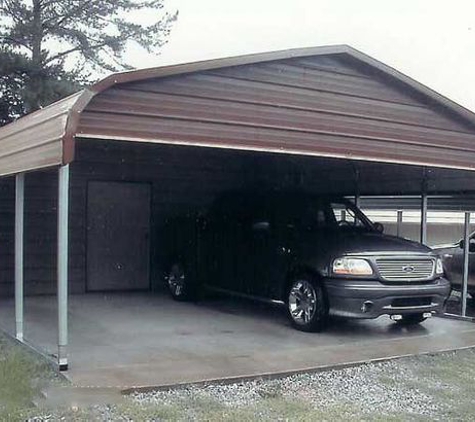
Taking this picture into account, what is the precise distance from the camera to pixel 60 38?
746 inches

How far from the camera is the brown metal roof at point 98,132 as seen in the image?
6396 millimetres

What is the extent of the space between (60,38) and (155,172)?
7.93 meters

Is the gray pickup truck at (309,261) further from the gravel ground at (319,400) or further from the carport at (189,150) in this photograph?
the gravel ground at (319,400)

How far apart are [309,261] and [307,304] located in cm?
55

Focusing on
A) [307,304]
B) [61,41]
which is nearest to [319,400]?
[307,304]

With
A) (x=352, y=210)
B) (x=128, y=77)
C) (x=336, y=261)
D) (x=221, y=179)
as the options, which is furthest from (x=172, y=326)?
(x=221, y=179)

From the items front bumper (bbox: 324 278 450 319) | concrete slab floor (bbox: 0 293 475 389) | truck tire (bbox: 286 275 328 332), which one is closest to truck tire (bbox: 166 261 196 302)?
concrete slab floor (bbox: 0 293 475 389)

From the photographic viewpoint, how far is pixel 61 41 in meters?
19.0

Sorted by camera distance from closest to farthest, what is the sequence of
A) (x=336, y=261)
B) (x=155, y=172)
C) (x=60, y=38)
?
(x=336, y=261)
(x=155, y=172)
(x=60, y=38)

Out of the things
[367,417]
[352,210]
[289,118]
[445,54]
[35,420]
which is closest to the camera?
[35,420]

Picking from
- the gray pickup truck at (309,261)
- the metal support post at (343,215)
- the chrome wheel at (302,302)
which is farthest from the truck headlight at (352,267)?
the metal support post at (343,215)

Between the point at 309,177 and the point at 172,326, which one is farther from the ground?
the point at 309,177

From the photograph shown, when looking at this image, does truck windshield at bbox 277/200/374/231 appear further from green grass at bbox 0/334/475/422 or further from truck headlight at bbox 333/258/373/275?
green grass at bbox 0/334/475/422

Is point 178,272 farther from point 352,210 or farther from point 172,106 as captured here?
point 172,106
